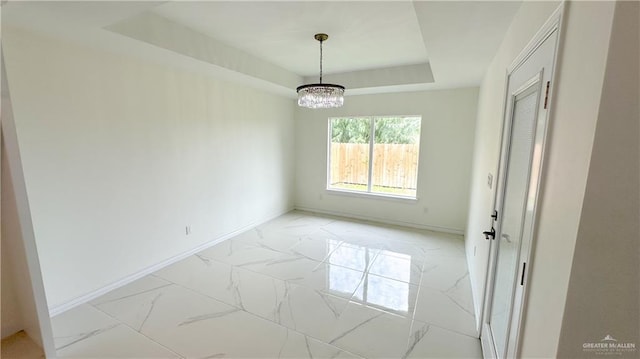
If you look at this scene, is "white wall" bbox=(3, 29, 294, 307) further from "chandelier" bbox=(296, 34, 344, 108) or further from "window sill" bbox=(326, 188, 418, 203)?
"window sill" bbox=(326, 188, 418, 203)

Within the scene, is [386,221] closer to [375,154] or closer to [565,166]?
[375,154]

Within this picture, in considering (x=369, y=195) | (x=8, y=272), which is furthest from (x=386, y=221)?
(x=8, y=272)

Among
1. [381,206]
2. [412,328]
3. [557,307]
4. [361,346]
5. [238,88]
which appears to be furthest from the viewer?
[381,206]

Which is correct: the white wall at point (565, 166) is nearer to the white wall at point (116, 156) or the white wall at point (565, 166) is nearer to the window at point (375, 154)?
the white wall at point (116, 156)

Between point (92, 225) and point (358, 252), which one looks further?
point (358, 252)

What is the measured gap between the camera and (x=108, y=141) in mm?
2707

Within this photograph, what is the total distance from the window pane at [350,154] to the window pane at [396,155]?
0.67 feet

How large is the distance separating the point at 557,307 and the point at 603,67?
27.8 inches

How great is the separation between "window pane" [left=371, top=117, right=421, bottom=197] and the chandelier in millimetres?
2174

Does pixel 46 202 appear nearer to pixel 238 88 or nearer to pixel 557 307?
pixel 238 88

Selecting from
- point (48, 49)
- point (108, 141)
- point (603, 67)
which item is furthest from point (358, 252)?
point (48, 49)

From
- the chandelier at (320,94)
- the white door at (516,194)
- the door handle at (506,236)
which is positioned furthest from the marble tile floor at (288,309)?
the chandelier at (320,94)

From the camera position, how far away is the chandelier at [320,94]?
114 inches

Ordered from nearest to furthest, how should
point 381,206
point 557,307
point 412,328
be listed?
point 557,307 < point 412,328 < point 381,206
